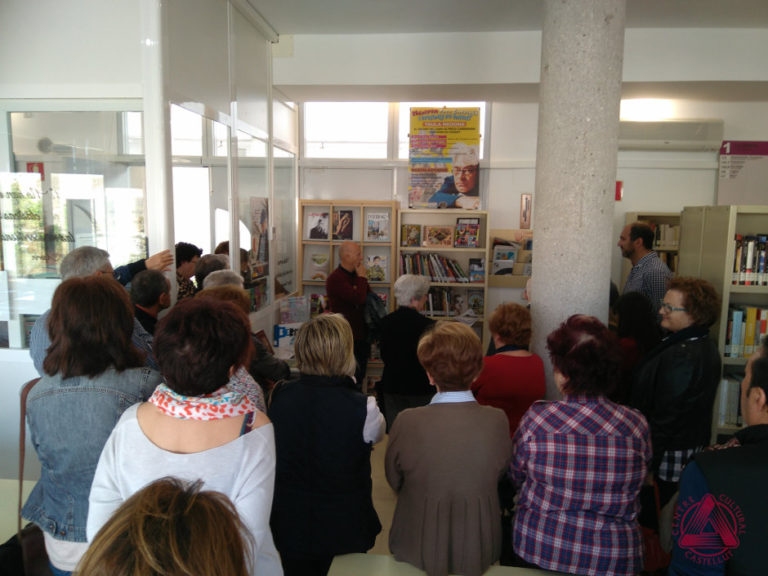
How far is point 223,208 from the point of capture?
14.0ft

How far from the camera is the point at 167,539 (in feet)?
2.63

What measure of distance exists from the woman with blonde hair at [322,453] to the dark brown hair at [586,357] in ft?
2.21

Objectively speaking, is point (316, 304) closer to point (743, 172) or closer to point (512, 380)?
point (512, 380)

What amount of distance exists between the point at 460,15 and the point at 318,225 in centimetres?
282

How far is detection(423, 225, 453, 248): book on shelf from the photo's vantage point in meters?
6.16

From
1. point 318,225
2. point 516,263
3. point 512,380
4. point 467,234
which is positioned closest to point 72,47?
point 512,380

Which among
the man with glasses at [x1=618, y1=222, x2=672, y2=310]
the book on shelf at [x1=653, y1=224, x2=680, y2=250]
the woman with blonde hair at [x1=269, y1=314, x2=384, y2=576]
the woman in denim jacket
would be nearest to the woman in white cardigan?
the woman in denim jacket

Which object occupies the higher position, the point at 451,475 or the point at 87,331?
the point at 87,331

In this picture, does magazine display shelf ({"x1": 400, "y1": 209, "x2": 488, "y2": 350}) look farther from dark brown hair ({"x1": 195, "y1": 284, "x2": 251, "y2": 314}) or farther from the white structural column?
dark brown hair ({"x1": 195, "y1": 284, "x2": 251, "y2": 314})

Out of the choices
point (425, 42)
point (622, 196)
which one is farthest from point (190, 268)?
point (622, 196)

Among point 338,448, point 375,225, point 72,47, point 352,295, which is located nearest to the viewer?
point 338,448

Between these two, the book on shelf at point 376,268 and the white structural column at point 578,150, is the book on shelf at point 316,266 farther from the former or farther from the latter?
the white structural column at point 578,150

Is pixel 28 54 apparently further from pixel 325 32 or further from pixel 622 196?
pixel 622 196

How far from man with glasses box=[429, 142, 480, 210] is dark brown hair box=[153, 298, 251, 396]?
4.80 m
